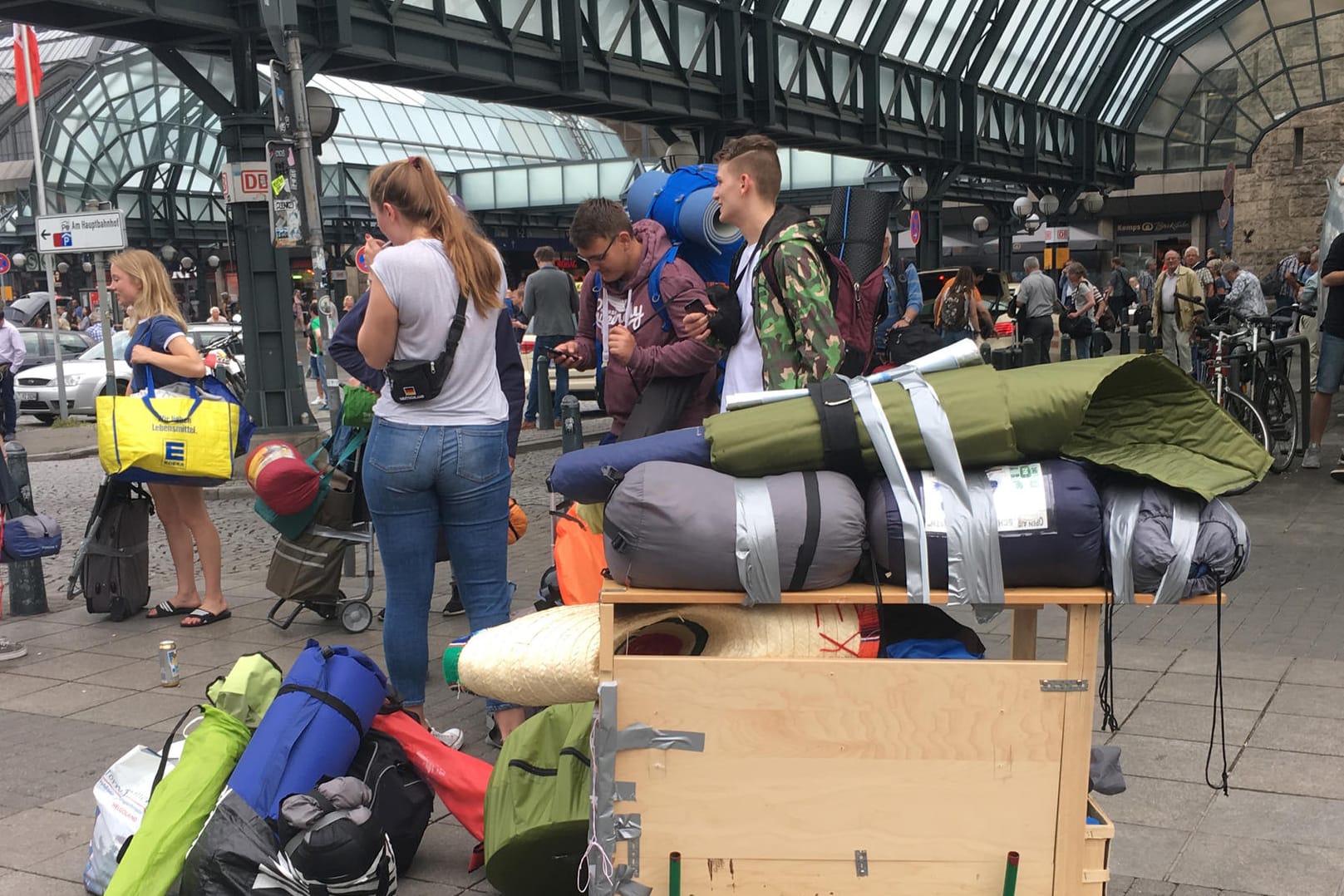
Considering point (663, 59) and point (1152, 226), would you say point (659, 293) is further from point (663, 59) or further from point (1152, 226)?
point (1152, 226)

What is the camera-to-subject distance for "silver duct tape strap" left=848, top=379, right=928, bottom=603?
254cm

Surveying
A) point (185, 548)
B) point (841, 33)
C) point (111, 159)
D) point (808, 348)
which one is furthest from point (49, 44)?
point (808, 348)

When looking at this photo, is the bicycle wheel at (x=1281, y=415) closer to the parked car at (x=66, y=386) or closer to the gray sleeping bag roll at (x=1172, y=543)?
the gray sleeping bag roll at (x=1172, y=543)

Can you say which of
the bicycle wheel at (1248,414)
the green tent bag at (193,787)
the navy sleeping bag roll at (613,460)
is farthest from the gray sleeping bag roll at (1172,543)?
the bicycle wheel at (1248,414)

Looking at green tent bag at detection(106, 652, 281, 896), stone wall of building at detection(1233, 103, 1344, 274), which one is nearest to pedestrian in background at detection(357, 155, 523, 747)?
green tent bag at detection(106, 652, 281, 896)

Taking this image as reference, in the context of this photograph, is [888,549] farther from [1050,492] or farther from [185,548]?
[185,548]

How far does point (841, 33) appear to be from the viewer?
2130 cm

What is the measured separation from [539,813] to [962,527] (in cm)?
140

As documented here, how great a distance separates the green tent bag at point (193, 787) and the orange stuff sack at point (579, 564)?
0.90m

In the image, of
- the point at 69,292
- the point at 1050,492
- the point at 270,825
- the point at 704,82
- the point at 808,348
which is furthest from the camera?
the point at 69,292

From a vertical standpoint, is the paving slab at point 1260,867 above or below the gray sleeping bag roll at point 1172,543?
below

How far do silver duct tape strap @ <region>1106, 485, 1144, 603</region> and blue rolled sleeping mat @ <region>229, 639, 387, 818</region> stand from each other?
6.79ft

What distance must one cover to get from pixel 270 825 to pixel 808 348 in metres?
1.91

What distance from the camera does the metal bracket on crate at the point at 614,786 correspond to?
2.64 metres
